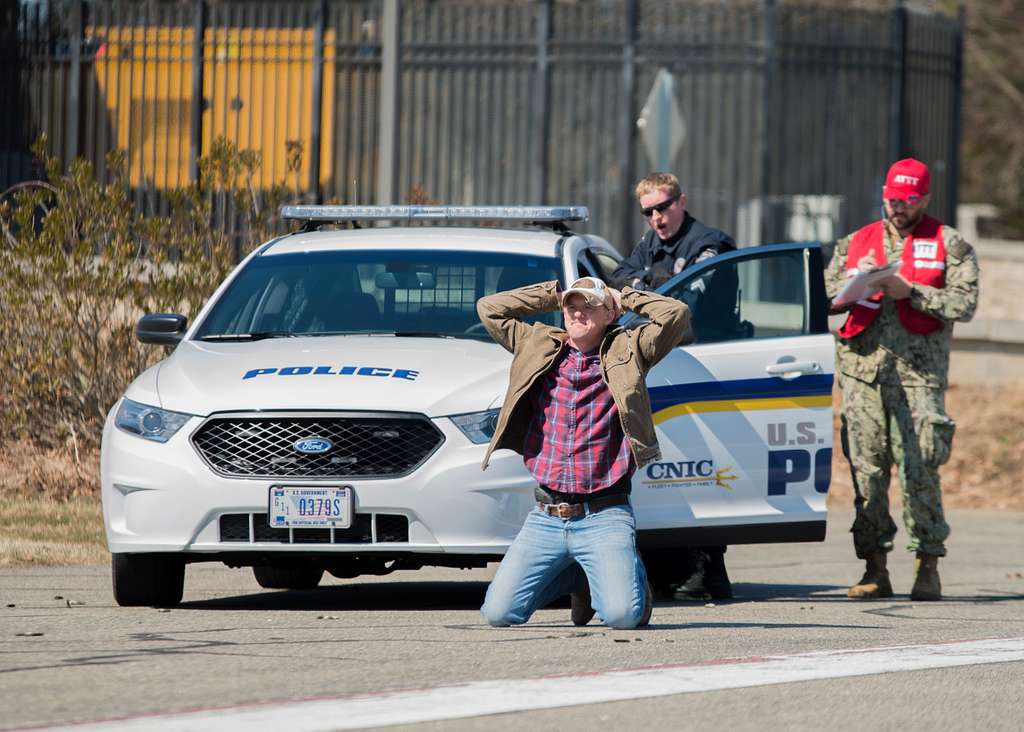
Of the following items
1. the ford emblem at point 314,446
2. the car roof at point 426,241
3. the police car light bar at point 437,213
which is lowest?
the ford emblem at point 314,446

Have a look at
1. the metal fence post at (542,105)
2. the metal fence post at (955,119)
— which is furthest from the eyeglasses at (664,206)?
the metal fence post at (955,119)

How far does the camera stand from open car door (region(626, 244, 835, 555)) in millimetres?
8727

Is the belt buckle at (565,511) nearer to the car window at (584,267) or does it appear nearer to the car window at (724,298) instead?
the car window at (724,298)

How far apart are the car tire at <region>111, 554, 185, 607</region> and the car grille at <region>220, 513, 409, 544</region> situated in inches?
18.0

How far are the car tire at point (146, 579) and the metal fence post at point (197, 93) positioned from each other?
11078mm

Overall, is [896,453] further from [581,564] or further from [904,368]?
[581,564]

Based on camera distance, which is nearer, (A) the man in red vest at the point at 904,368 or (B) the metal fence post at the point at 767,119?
(A) the man in red vest at the point at 904,368

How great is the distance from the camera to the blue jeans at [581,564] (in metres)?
7.57

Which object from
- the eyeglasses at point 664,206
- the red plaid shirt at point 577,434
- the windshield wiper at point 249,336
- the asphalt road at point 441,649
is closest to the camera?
the asphalt road at point 441,649

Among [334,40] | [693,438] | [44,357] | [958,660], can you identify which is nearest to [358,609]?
[693,438]

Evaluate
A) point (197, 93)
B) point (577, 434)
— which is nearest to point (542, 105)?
point (197, 93)

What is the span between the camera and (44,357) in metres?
12.7

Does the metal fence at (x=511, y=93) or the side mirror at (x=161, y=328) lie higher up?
the metal fence at (x=511, y=93)

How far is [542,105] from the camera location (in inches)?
764
